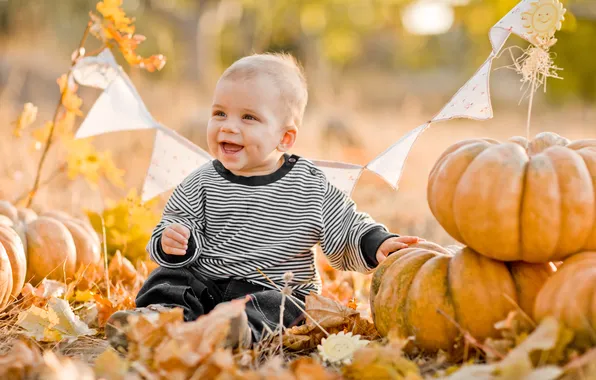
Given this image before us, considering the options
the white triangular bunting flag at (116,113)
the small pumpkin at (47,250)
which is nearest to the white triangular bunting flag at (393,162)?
the white triangular bunting flag at (116,113)

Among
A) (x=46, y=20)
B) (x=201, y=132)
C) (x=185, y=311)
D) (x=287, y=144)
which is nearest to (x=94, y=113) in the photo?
(x=287, y=144)

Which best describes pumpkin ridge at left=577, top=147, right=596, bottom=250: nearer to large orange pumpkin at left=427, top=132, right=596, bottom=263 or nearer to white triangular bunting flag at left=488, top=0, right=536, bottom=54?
large orange pumpkin at left=427, top=132, right=596, bottom=263

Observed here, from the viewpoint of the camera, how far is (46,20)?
2423cm

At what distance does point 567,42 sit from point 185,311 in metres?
20.3

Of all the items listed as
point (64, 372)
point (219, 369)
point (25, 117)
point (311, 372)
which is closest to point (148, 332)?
point (219, 369)

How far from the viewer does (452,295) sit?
6.97ft

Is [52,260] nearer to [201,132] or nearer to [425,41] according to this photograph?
[201,132]

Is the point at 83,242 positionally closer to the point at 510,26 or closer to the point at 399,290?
the point at 399,290

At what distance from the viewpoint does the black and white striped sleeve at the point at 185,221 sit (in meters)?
2.63

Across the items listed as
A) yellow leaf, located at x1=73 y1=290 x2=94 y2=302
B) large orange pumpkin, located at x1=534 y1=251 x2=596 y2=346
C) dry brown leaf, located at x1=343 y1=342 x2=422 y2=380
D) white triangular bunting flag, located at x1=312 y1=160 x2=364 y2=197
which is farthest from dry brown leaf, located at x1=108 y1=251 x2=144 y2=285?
large orange pumpkin, located at x1=534 y1=251 x2=596 y2=346

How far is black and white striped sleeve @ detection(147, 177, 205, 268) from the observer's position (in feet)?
8.63

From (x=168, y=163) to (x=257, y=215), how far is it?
763 millimetres

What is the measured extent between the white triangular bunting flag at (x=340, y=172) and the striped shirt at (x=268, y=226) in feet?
0.81

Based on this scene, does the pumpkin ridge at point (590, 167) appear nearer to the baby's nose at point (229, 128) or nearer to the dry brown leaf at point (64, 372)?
the baby's nose at point (229, 128)
